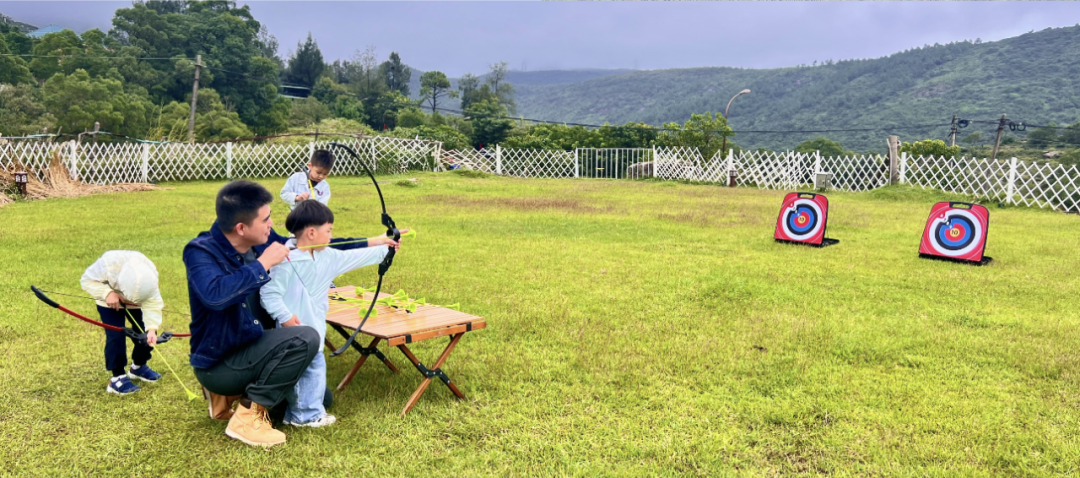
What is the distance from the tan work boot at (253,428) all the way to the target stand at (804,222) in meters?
7.83

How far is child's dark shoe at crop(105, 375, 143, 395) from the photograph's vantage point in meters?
3.87

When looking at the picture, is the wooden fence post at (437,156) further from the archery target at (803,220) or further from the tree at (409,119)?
the tree at (409,119)

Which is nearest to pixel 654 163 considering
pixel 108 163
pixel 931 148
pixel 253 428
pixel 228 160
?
pixel 931 148

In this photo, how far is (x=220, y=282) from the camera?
283cm

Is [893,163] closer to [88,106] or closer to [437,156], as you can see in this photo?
[437,156]

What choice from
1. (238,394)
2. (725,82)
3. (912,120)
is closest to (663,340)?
(238,394)

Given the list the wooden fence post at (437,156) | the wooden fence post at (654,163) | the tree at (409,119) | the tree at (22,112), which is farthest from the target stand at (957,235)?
the tree at (409,119)

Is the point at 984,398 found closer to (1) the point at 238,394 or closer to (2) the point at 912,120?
(1) the point at 238,394

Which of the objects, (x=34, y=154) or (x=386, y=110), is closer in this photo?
(x=34, y=154)

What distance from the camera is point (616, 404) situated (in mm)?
3771

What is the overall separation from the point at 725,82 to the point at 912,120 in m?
69.6

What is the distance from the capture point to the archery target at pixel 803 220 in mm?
9078

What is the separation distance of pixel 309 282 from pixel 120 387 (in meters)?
1.56

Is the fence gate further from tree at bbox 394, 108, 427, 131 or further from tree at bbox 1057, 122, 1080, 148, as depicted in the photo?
tree at bbox 1057, 122, 1080, 148
